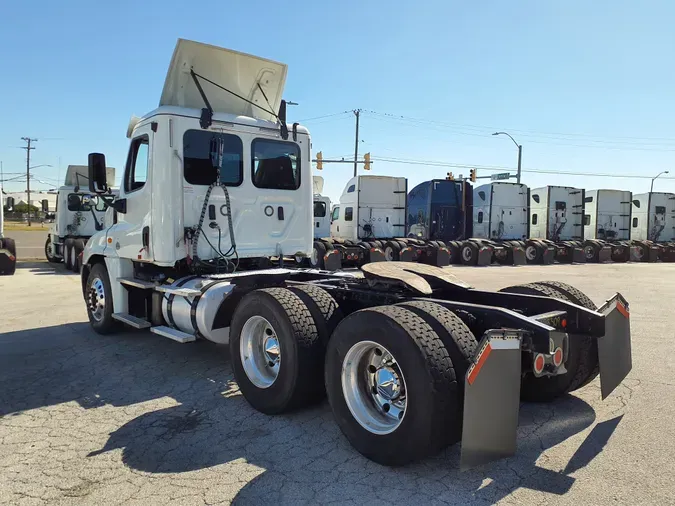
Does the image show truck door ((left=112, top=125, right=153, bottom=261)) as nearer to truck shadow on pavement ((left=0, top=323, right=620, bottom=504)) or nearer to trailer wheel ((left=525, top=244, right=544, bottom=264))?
truck shadow on pavement ((left=0, top=323, right=620, bottom=504))

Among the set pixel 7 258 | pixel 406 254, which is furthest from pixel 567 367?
pixel 7 258

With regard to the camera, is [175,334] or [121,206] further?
[121,206]

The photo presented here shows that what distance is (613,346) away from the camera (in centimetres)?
379

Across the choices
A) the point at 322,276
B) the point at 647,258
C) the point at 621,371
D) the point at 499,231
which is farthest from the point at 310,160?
the point at 647,258

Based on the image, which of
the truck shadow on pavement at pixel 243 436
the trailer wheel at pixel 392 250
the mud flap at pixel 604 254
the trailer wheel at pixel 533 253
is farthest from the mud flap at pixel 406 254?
the truck shadow on pavement at pixel 243 436

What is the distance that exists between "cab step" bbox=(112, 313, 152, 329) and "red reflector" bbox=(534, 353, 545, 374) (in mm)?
4653

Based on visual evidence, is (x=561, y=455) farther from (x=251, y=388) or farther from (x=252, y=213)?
(x=252, y=213)

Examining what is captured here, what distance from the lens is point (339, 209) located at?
22.4 metres

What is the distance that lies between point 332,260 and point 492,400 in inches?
528

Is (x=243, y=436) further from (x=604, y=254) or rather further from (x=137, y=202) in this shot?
(x=604, y=254)

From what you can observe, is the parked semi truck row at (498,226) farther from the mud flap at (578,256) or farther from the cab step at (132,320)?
the cab step at (132,320)

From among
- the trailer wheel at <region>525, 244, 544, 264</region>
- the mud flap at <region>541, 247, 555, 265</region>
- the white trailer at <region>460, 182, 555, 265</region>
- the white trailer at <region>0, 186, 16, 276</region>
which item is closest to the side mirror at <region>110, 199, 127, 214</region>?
the white trailer at <region>0, 186, 16, 276</region>

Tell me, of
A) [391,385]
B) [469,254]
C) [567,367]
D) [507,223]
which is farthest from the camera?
[507,223]

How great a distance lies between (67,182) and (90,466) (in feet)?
56.4
